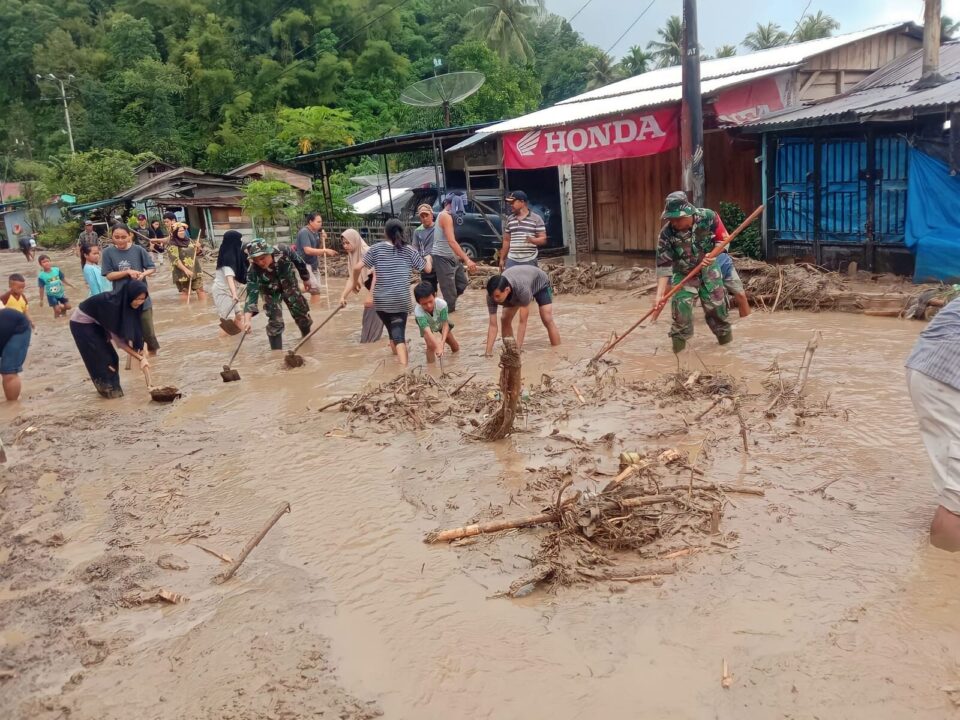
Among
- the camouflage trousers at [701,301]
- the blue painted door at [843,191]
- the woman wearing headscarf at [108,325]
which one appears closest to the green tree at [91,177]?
the woman wearing headscarf at [108,325]

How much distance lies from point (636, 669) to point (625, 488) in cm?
128

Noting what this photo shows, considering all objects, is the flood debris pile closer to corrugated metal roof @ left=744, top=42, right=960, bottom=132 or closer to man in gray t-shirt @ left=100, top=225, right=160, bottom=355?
man in gray t-shirt @ left=100, top=225, right=160, bottom=355

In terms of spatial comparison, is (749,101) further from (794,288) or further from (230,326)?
(230,326)

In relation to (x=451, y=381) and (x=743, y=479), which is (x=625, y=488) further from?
(x=451, y=381)

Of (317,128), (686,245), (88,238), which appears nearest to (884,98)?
(686,245)

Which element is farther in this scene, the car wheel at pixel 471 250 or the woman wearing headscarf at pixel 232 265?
the car wheel at pixel 471 250

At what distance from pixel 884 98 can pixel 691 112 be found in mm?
2534

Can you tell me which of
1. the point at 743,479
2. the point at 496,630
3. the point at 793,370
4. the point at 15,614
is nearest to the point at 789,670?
the point at 496,630

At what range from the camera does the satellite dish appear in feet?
55.8

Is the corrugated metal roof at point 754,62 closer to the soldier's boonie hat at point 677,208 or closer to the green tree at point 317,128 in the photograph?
the soldier's boonie hat at point 677,208

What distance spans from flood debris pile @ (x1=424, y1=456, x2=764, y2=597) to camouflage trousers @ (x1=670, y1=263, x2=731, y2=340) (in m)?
3.08

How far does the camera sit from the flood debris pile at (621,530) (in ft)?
12.3

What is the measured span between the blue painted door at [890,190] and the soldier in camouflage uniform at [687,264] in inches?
183

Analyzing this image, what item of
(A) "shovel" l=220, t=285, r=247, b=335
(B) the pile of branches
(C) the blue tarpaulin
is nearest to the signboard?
(C) the blue tarpaulin
